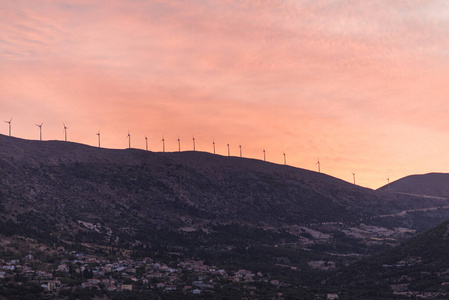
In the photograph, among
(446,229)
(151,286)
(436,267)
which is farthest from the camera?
(446,229)

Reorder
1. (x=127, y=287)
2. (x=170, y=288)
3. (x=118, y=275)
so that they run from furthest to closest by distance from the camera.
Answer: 1. (x=118, y=275)
2. (x=170, y=288)
3. (x=127, y=287)

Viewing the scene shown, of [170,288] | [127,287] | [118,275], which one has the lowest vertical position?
[170,288]

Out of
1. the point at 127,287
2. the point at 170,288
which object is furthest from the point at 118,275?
the point at 170,288

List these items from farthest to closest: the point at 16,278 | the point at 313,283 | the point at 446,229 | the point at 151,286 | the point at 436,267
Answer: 1. the point at 446,229
2. the point at 313,283
3. the point at 436,267
4. the point at 151,286
5. the point at 16,278

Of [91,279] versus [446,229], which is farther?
[446,229]

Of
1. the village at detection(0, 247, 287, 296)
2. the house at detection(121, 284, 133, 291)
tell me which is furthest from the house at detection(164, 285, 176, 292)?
the house at detection(121, 284, 133, 291)

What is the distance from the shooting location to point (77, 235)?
19200 centimetres

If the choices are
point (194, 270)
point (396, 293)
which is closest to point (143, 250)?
point (194, 270)

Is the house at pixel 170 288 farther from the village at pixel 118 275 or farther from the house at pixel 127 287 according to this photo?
the house at pixel 127 287

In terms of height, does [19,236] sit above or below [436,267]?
above

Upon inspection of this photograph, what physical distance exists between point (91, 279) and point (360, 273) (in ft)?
240

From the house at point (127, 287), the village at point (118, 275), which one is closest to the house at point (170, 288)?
the village at point (118, 275)

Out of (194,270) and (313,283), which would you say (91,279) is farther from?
(313,283)

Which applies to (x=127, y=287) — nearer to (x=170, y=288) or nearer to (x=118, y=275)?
(x=170, y=288)
